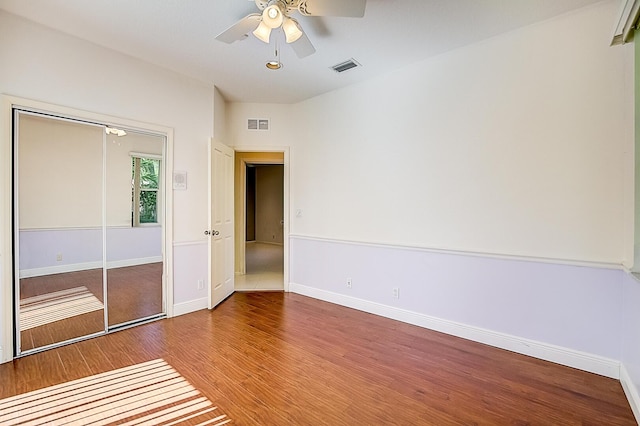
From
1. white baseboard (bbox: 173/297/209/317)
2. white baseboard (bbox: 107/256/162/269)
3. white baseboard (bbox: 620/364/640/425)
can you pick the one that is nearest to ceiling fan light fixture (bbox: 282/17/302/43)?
white baseboard (bbox: 107/256/162/269)

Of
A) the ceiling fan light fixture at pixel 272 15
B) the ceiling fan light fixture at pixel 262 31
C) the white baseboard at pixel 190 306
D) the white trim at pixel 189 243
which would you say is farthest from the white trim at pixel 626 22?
the white baseboard at pixel 190 306

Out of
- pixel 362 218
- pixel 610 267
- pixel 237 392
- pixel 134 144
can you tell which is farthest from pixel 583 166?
pixel 134 144

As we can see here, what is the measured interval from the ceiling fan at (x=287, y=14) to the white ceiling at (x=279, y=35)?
0.91 feet

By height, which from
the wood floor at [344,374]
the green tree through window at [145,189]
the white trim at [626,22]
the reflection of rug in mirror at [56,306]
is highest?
the white trim at [626,22]

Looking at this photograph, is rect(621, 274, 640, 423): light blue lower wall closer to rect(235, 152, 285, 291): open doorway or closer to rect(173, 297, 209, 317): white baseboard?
rect(235, 152, 285, 291): open doorway

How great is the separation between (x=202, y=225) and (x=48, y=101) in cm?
190

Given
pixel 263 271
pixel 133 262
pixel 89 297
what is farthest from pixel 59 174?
pixel 263 271

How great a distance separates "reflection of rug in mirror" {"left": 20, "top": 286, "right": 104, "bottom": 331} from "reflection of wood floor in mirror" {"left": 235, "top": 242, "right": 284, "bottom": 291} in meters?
1.97

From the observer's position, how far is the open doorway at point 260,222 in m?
4.99

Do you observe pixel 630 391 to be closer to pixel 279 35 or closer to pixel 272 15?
pixel 272 15

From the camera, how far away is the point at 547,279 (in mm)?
2555

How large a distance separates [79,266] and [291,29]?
310cm

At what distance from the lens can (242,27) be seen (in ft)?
7.07

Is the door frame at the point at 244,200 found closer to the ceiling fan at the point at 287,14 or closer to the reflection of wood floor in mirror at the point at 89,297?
the reflection of wood floor in mirror at the point at 89,297
